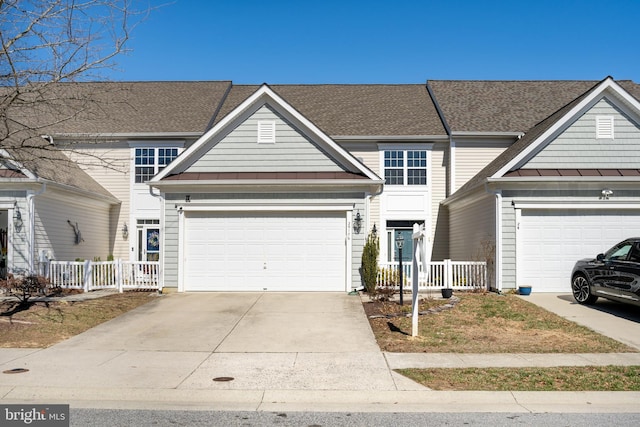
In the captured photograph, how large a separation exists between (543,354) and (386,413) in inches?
172

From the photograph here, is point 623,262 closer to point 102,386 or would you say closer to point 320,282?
point 320,282

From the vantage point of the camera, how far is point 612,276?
1335 cm

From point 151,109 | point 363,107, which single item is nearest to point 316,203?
point 363,107

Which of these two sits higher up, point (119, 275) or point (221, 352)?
point (119, 275)

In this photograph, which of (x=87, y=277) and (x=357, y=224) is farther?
(x=87, y=277)

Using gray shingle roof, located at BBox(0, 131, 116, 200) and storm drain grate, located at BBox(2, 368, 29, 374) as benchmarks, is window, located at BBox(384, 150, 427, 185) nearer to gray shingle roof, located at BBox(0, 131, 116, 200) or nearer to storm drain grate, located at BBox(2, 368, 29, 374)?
gray shingle roof, located at BBox(0, 131, 116, 200)

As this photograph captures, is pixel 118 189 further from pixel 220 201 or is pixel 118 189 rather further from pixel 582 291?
pixel 582 291

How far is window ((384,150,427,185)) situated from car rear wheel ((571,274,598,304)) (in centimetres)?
866

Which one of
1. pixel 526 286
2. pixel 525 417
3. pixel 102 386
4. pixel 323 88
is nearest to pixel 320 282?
pixel 526 286

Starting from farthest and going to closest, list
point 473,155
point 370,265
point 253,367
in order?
point 473,155 < point 370,265 < point 253,367

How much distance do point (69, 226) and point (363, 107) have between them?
13002mm

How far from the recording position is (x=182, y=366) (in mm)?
9125

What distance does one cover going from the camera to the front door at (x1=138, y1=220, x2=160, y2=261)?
22281 millimetres

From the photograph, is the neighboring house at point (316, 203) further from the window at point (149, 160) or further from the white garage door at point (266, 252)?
the window at point (149, 160)
